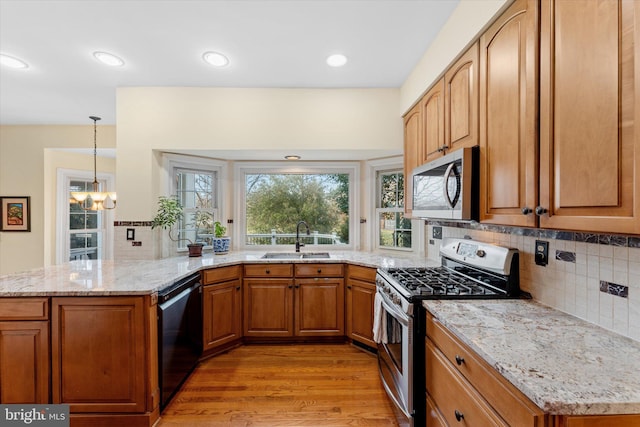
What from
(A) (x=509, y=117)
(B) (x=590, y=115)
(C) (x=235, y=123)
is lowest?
(B) (x=590, y=115)

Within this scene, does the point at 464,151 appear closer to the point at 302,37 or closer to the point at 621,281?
the point at 621,281

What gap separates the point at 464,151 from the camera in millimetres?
1534

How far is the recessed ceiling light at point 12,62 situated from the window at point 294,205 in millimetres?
2031

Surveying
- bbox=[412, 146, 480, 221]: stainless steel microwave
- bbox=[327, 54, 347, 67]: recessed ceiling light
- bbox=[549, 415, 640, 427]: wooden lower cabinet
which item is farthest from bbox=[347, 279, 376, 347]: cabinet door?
bbox=[327, 54, 347, 67]: recessed ceiling light

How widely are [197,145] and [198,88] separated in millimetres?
575

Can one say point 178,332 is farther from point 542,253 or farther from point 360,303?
point 542,253

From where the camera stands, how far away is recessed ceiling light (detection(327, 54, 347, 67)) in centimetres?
231

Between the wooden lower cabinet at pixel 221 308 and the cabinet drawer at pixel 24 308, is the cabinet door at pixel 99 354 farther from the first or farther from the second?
the wooden lower cabinet at pixel 221 308

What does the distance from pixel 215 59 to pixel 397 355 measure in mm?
2635

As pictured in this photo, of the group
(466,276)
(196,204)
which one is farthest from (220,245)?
(466,276)

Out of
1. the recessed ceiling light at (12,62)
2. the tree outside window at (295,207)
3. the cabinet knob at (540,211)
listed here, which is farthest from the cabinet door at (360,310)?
the recessed ceiling light at (12,62)

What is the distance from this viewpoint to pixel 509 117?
4.24ft

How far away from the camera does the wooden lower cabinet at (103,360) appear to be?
1726mm

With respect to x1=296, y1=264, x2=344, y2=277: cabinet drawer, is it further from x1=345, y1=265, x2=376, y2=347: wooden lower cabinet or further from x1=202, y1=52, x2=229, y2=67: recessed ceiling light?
x1=202, y1=52, x2=229, y2=67: recessed ceiling light
